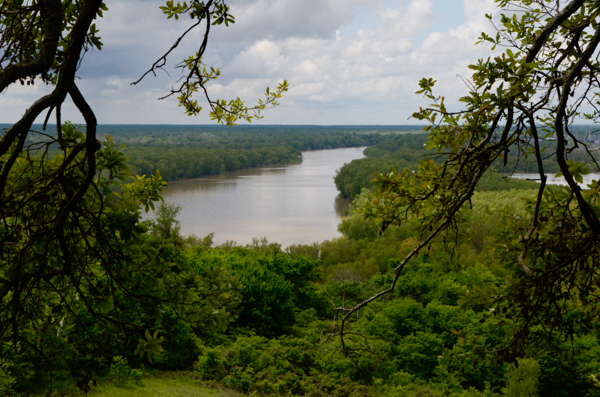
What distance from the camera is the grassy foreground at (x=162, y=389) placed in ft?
26.8

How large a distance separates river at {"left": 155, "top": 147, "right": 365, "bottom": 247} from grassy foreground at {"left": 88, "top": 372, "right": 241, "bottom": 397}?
67.9 ft

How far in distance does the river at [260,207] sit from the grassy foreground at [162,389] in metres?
20.7

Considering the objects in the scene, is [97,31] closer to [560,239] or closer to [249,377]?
[560,239]

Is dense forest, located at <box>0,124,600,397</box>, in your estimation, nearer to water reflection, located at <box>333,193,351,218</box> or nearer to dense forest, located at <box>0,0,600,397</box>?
dense forest, located at <box>0,0,600,397</box>

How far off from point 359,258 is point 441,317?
12.8 metres

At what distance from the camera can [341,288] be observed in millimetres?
15523

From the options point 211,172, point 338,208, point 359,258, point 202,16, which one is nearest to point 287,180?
point 211,172

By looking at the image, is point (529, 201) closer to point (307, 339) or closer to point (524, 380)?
point (524, 380)

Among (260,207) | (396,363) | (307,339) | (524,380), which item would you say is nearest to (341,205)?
(260,207)

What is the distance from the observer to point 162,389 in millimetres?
8797

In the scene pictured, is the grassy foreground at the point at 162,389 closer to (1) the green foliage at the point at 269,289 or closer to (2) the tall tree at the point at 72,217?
(1) the green foliage at the point at 269,289

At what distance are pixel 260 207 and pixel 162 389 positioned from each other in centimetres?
3259

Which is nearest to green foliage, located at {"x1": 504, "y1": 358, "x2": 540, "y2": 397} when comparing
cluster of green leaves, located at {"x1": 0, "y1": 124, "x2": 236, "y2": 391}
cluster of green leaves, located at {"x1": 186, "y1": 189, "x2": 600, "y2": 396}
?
cluster of green leaves, located at {"x1": 186, "y1": 189, "x2": 600, "y2": 396}

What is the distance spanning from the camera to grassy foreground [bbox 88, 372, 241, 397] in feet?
26.8
